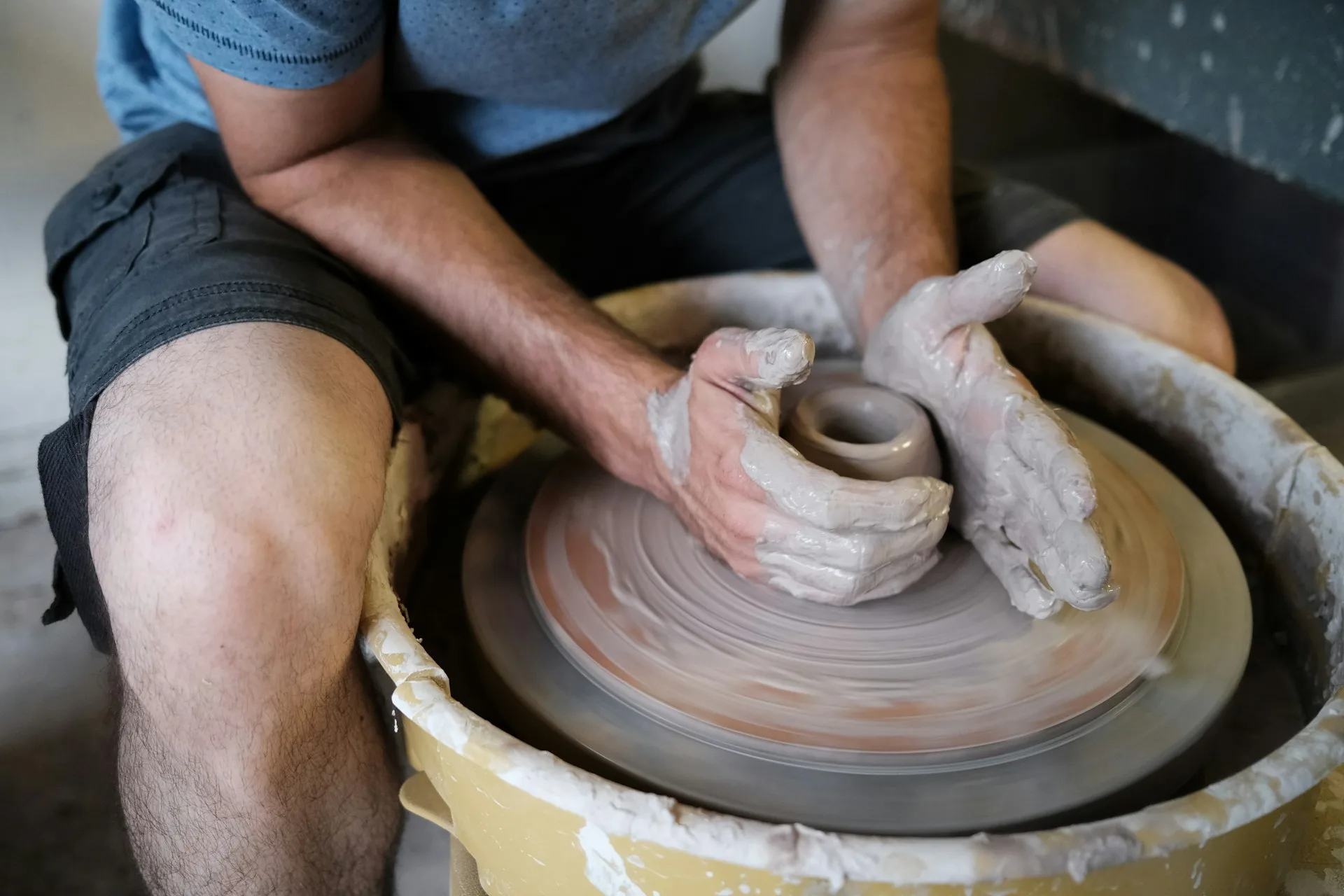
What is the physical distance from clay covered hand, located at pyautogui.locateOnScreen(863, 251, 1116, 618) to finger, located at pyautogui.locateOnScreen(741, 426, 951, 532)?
0.35ft

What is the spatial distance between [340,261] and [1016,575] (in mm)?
884

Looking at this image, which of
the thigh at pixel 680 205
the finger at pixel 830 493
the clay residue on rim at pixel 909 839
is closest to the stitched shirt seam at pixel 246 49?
the clay residue on rim at pixel 909 839

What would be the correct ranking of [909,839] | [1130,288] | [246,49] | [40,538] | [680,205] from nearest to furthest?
[909,839] < [246,49] < [1130,288] < [680,205] < [40,538]

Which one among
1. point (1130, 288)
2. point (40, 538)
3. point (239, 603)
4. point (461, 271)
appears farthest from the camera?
point (40, 538)

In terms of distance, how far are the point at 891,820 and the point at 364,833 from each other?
546 millimetres

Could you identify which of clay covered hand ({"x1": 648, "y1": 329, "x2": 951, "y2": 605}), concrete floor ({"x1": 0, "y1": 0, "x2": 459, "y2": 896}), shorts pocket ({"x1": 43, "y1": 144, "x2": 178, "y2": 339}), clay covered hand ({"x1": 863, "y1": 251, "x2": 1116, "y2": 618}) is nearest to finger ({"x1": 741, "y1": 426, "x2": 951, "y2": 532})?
clay covered hand ({"x1": 648, "y1": 329, "x2": 951, "y2": 605})

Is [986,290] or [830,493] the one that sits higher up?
[986,290]

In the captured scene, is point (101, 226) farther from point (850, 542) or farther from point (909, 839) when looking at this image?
point (909, 839)

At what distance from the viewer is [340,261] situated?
1351mm

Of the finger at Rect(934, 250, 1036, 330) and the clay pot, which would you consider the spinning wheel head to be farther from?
the finger at Rect(934, 250, 1036, 330)

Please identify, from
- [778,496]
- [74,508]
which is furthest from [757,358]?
[74,508]

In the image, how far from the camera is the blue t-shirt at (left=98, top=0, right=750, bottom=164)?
1205mm

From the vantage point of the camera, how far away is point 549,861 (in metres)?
0.92

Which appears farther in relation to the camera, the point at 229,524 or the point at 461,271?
the point at 461,271
